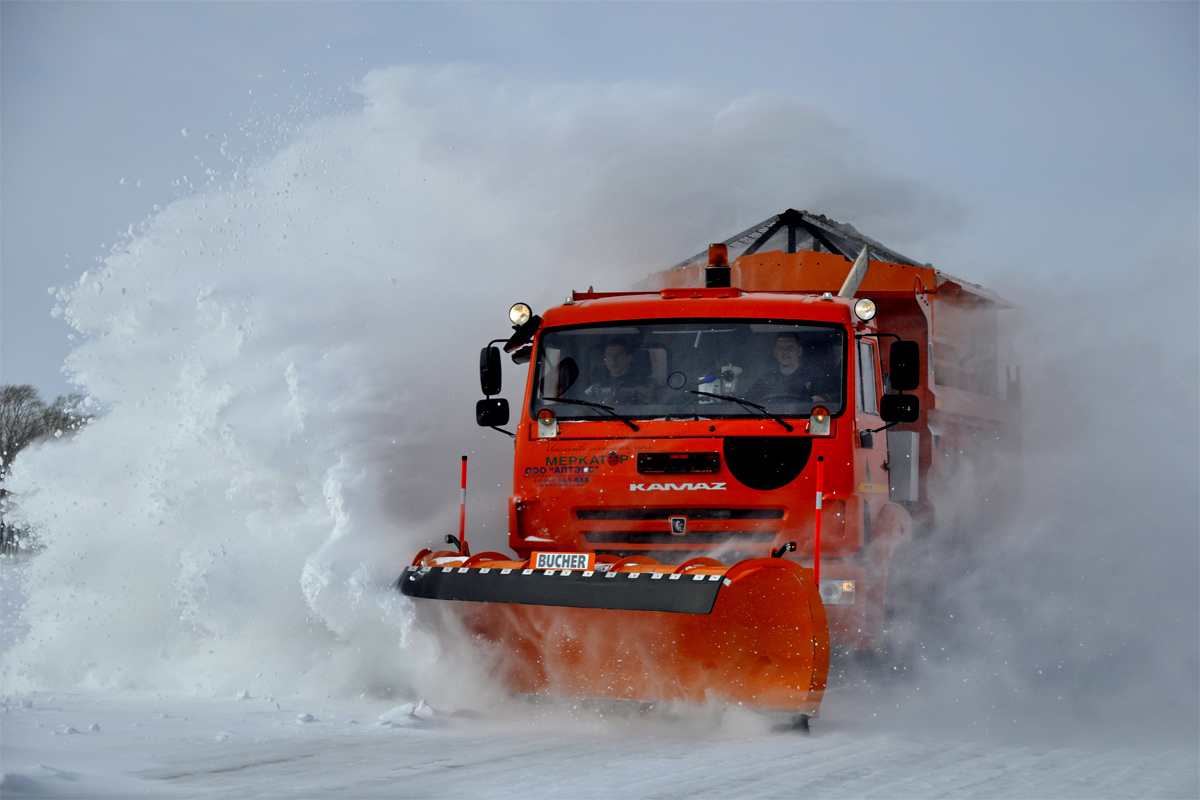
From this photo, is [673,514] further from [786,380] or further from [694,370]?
[786,380]

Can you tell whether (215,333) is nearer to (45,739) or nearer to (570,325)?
(570,325)

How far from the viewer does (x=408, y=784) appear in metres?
4.70

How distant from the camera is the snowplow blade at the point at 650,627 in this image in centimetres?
602

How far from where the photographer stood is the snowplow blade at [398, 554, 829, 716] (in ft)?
19.8

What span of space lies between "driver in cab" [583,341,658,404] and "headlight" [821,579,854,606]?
1.57 metres

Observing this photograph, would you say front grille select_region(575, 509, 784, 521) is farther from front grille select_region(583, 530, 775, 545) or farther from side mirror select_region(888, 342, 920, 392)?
side mirror select_region(888, 342, 920, 392)

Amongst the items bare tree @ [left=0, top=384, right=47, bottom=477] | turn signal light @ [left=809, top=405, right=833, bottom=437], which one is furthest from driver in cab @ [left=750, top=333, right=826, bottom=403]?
bare tree @ [left=0, top=384, right=47, bottom=477]

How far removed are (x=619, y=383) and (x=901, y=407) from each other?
68.6 inches

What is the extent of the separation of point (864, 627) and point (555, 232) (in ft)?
20.7

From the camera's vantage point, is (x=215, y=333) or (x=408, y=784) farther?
(x=215, y=333)

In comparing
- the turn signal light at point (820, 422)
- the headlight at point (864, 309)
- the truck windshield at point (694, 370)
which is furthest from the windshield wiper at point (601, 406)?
the headlight at point (864, 309)

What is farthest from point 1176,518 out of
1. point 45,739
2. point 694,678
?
point 45,739

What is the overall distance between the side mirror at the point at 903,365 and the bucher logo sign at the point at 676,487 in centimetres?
120

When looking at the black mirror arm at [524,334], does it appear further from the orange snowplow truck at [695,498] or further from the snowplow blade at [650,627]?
the snowplow blade at [650,627]
